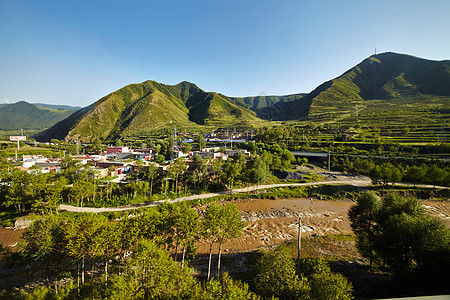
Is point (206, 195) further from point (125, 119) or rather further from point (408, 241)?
point (125, 119)

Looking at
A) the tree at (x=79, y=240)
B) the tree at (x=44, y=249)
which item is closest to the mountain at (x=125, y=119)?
the tree at (x=44, y=249)

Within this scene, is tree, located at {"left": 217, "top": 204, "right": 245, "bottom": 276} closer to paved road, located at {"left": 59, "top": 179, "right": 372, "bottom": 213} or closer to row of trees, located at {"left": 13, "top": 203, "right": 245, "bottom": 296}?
row of trees, located at {"left": 13, "top": 203, "right": 245, "bottom": 296}

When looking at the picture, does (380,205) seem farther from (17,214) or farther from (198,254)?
(17,214)

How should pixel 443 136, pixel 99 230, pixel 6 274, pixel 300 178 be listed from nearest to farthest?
pixel 99 230, pixel 6 274, pixel 300 178, pixel 443 136

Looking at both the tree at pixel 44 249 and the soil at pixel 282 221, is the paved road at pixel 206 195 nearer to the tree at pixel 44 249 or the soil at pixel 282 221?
the soil at pixel 282 221

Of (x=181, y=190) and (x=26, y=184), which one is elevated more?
(x=26, y=184)

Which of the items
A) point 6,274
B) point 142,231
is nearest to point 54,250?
point 142,231

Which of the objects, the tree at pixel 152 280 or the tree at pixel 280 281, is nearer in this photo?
the tree at pixel 152 280
